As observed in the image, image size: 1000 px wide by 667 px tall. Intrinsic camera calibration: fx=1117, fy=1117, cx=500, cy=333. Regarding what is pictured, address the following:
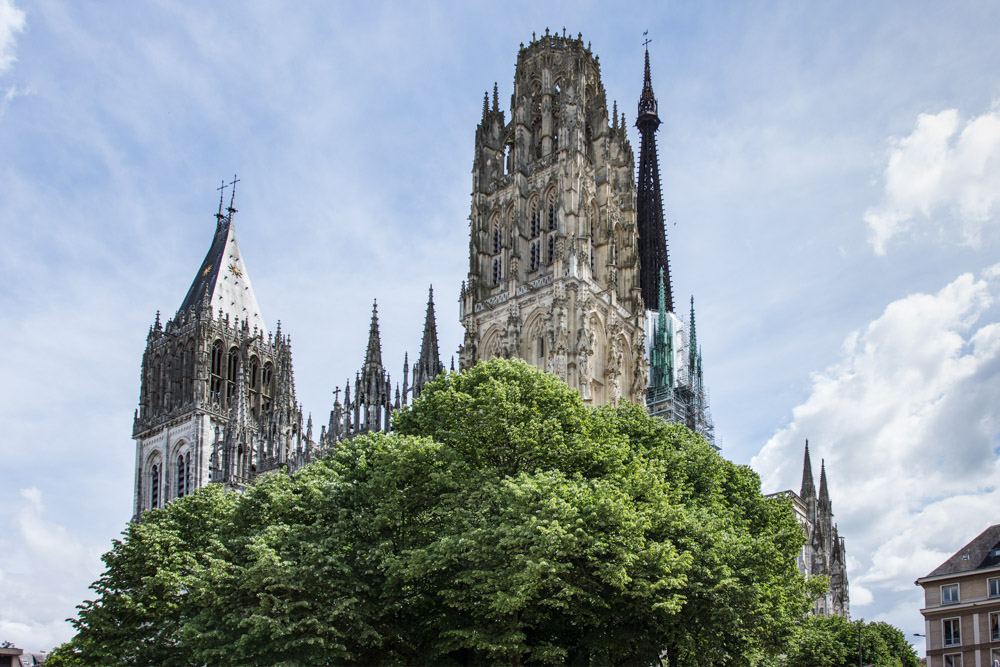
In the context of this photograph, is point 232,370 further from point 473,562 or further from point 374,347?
point 473,562

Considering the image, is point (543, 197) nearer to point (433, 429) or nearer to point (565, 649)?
point (433, 429)

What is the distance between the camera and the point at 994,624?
54188 mm

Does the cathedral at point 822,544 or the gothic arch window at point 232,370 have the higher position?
the gothic arch window at point 232,370

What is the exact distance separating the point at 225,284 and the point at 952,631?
57003mm

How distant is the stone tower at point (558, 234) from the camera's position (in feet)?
212

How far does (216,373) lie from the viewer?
82.0 metres

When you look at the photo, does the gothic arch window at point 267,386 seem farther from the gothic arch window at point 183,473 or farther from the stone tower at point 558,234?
the stone tower at point 558,234

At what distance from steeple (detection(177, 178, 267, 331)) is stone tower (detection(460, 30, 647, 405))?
2425cm

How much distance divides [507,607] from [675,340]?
194ft

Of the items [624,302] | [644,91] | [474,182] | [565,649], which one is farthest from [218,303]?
[565,649]

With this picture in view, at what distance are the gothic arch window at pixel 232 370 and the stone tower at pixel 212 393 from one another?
74mm

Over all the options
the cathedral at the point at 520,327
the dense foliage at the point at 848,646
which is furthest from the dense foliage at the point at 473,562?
the cathedral at the point at 520,327

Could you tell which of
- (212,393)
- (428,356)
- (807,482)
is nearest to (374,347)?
(428,356)

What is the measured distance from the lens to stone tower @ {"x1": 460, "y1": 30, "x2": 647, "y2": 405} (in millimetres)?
64500
